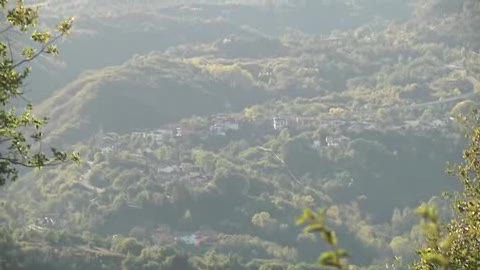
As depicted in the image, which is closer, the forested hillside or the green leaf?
the green leaf

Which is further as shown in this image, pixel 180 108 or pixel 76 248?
pixel 180 108

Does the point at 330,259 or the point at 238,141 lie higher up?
the point at 238,141

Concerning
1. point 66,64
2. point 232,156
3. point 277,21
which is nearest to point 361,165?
point 232,156

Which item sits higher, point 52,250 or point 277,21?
point 277,21

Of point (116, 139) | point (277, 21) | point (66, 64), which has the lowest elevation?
point (116, 139)

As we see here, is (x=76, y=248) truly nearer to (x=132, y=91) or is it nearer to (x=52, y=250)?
(x=52, y=250)

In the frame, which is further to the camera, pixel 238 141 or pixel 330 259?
pixel 238 141

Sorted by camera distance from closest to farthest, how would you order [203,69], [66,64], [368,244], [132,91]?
[368,244] → [132,91] → [203,69] → [66,64]

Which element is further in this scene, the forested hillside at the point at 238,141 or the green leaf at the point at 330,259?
the forested hillside at the point at 238,141
